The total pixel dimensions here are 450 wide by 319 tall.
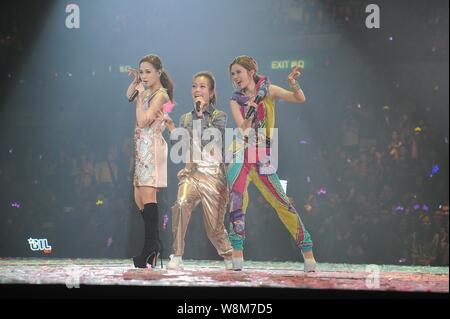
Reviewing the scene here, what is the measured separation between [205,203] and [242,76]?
3.41 ft

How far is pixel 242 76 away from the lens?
582cm

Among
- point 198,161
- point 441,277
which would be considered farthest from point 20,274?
point 441,277

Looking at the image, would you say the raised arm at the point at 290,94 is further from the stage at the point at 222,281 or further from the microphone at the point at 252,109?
the stage at the point at 222,281

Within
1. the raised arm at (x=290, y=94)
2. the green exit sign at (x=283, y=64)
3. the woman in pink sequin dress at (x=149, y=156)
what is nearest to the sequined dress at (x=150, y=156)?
the woman in pink sequin dress at (x=149, y=156)

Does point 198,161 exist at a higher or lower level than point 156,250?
higher

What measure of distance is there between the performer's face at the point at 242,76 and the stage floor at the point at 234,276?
146 cm

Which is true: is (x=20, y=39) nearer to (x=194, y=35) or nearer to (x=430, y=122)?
(x=194, y=35)

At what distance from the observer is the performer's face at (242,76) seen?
19.1 ft

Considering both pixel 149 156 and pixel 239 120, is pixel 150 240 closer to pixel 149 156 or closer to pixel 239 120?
pixel 149 156

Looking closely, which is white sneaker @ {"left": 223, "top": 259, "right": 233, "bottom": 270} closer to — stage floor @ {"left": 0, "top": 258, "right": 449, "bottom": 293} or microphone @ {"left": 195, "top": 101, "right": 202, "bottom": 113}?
stage floor @ {"left": 0, "top": 258, "right": 449, "bottom": 293}

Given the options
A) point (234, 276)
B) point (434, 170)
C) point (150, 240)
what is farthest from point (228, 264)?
point (434, 170)

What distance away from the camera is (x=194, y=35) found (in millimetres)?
6734
